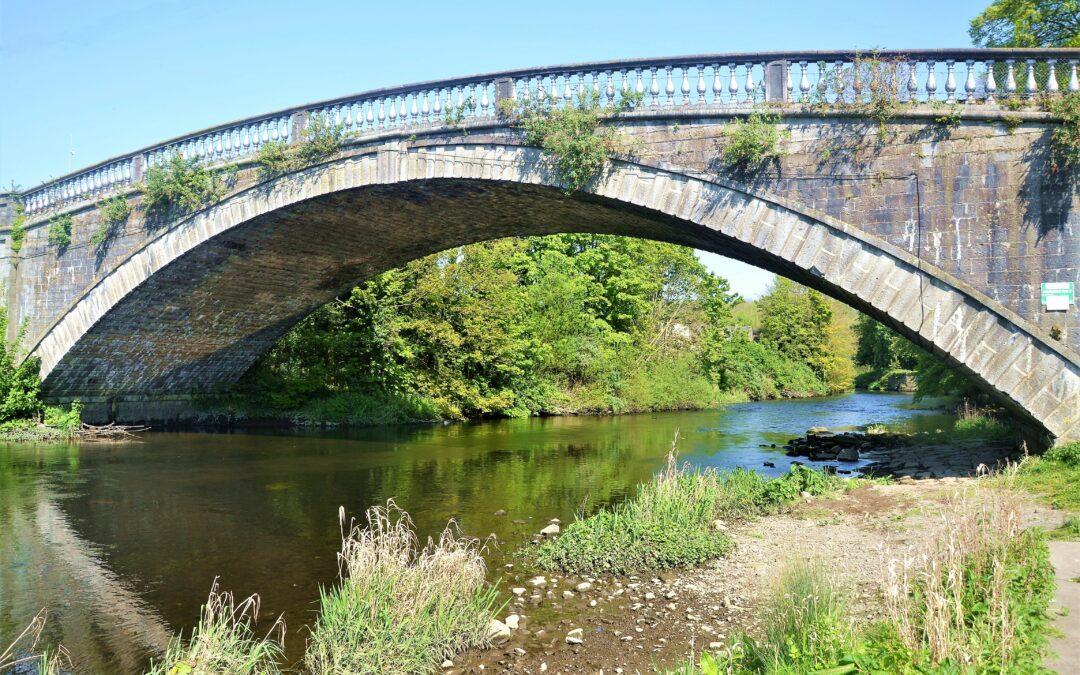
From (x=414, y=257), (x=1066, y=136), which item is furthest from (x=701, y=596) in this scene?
(x=414, y=257)

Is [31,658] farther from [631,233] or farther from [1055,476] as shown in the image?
[631,233]

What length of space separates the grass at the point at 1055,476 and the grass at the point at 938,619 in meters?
2.47

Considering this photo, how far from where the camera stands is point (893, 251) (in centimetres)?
930

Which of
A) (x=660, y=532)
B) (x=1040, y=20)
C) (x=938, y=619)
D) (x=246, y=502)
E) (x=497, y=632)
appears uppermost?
(x=1040, y=20)

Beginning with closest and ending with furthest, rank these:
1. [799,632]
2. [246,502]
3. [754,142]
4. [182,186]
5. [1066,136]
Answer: [799,632] → [1066,136] → [754,142] → [246,502] → [182,186]

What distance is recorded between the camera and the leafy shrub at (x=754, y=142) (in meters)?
10.0

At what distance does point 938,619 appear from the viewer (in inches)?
141

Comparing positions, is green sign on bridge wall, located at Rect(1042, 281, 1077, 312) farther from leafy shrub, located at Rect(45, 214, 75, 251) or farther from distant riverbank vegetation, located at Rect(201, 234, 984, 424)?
leafy shrub, located at Rect(45, 214, 75, 251)

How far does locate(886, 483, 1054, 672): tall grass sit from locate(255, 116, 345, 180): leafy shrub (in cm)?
1199

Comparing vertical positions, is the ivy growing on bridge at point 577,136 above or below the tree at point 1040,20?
below

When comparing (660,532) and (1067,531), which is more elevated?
(1067,531)

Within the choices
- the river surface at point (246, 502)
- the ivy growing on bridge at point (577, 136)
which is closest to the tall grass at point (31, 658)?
the river surface at point (246, 502)

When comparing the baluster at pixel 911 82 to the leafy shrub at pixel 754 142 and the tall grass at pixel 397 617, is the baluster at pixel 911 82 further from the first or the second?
the tall grass at pixel 397 617

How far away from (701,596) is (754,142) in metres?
6.32
